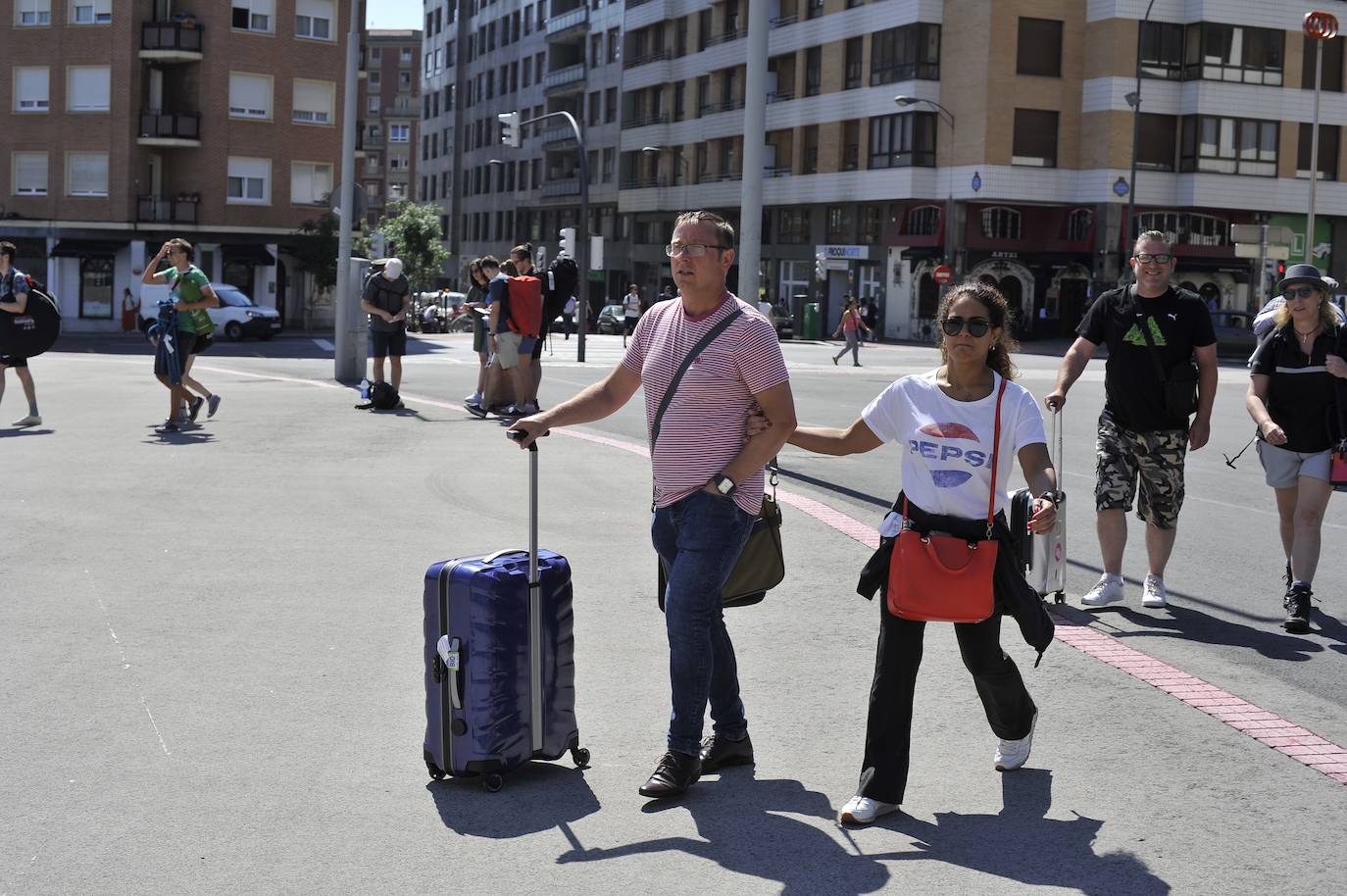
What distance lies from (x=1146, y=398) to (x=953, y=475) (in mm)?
3473

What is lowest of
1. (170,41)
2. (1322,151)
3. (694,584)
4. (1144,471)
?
(694,584)

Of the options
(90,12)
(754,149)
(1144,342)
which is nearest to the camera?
(1144,342)

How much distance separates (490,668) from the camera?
5.11 metres

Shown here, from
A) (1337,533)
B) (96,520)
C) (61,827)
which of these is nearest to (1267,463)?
(1337,533)

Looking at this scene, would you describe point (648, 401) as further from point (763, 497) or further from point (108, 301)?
point (108, 301)

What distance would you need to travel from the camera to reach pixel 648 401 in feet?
17.7

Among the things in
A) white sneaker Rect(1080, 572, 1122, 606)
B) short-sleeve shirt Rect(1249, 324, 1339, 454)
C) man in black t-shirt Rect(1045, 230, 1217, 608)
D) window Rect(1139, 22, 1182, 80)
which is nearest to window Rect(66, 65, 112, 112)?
window Rect(1139, 22, 1182, 80)

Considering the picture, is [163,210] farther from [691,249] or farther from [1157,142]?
[691,249]

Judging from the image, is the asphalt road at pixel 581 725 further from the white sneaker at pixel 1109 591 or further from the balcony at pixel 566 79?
the balcony at pixel 566 79

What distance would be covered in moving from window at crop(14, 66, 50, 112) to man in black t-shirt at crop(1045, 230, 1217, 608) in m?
54.7

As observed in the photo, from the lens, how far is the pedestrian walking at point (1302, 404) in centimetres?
806

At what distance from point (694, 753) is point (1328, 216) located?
62606 mm

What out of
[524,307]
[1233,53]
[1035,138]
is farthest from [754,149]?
[1233,53]

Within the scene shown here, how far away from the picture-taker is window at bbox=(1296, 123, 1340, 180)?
61281 millimetres
